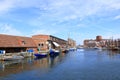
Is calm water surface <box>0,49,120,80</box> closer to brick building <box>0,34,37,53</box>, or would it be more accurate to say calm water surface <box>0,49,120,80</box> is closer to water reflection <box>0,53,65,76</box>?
water reflection <box>0,53,65,76</box>

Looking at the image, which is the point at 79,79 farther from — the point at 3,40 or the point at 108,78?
the point at 3,40

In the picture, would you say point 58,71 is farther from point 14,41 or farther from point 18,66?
point 14,41

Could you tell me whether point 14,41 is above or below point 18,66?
above

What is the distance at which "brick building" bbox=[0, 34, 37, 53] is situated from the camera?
181ft

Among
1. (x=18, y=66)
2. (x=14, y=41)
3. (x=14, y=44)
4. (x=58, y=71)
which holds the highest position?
(x=14, y=41)

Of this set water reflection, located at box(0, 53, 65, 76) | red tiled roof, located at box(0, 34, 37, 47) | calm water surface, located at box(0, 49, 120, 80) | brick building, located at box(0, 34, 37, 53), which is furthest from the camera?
red tiled roof, located at box(0, 34, 37, 47)

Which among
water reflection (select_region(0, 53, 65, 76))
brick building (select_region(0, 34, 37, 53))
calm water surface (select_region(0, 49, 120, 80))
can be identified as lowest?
calm water surface (select_region(0, 49, 120, 80))

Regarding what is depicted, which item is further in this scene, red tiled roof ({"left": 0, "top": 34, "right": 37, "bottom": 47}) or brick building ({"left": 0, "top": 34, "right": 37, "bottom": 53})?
red tiled roof ({"left": 0, "top": 34, "right": 37, "bottom": 47})

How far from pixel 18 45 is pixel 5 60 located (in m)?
14.5

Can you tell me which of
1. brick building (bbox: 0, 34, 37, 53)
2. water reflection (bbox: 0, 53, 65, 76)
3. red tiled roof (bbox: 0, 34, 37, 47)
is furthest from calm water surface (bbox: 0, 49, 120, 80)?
red tiled roof (bbox: 0, 34, 37, 47)

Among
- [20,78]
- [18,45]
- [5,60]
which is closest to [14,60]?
[5,60]

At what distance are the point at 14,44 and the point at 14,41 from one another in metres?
2.05

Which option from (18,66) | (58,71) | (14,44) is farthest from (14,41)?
(58,71)

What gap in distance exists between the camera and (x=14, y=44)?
59.9 meters
